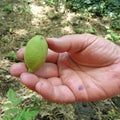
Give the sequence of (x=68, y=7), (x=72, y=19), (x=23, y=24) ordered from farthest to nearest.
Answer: (x=68, y=7)
(x=72, y=19)
(x=23, y=24)

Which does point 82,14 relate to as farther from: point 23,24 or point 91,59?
point 91,59

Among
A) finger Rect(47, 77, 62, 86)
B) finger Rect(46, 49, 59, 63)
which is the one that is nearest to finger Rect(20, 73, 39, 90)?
finger Rect(47, 77, 62, 86)

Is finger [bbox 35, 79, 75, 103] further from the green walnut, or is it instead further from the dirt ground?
the dirt ground

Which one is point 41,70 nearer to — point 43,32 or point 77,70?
point 77,70

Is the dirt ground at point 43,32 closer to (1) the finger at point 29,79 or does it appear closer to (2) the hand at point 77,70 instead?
(2) the hand at point 77,70

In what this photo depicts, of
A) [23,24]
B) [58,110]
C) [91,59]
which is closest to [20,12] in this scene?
[23,24]
